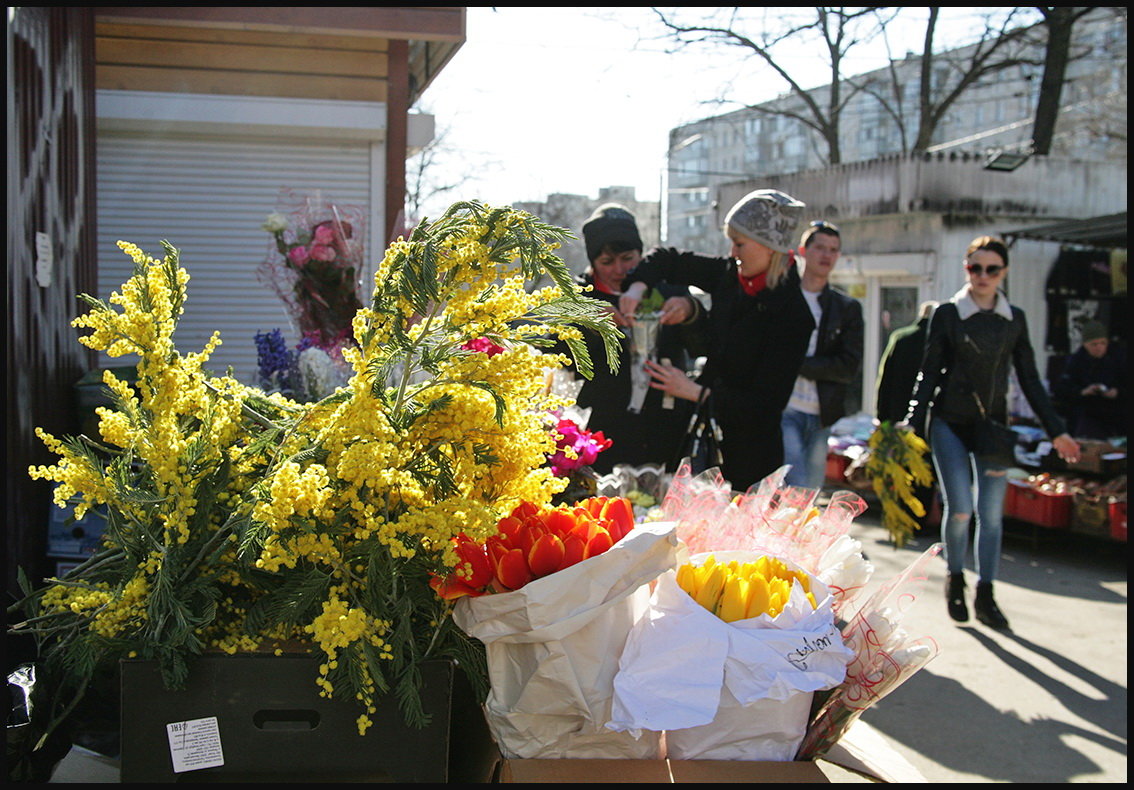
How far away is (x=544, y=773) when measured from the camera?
153 centimetres

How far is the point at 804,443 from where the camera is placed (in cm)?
544

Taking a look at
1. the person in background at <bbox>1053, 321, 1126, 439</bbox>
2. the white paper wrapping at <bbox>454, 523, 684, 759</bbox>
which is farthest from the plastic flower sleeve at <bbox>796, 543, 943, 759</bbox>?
the person in background at <bbox>1053, 321, 1126, 439</bbox>

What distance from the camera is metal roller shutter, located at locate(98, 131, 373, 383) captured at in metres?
6.39

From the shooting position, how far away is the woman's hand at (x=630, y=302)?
12.5 ft

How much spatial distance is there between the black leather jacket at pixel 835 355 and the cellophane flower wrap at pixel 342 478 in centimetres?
394

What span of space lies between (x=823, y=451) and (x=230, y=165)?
408 cm

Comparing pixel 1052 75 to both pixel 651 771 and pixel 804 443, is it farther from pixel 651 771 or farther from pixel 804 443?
pixel 651 771

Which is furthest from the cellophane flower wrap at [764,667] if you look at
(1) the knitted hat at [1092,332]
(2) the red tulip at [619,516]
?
(1) the knitted hat at [1092,332]

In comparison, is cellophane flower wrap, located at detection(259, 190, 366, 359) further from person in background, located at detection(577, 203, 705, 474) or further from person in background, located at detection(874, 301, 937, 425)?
person in background, located at detection(874, 301, 937, 425)

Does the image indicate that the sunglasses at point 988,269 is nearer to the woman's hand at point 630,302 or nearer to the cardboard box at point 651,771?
the woman's hand at point 630,302

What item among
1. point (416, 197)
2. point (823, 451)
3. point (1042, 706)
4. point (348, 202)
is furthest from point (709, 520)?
point (416, 197)

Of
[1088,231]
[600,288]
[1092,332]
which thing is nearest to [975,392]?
[600,288]

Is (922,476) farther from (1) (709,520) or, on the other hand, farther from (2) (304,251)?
(1) (709,520)

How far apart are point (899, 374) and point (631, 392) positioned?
2.80m
